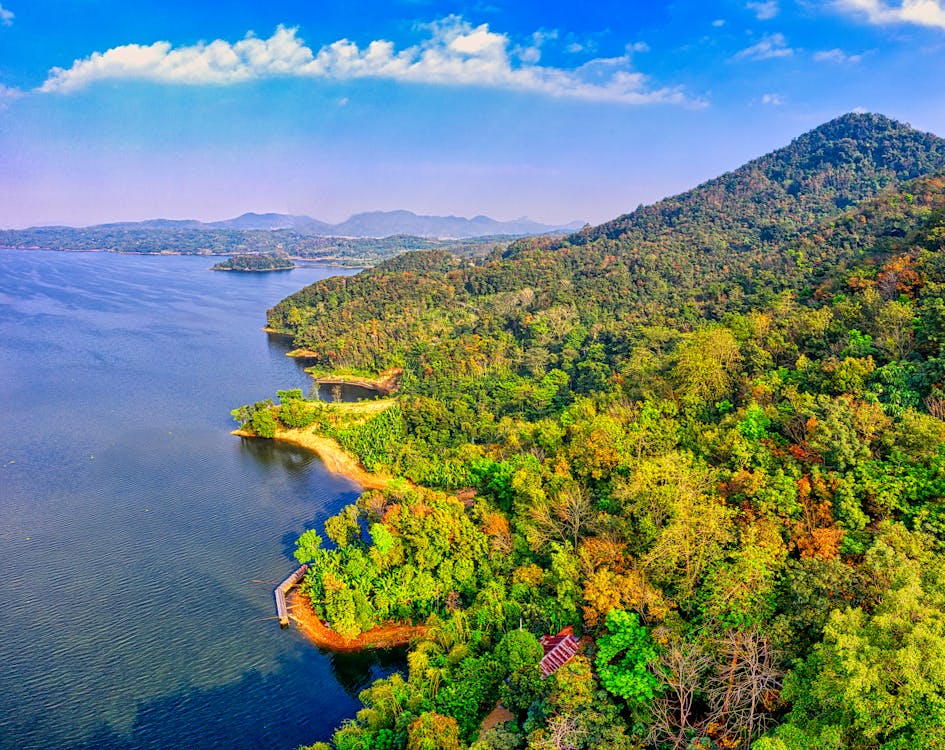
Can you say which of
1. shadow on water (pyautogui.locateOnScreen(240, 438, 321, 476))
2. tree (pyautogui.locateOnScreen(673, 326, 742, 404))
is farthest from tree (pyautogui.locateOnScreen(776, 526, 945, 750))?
shadow on water (pyautogui.locateOnScreen(240, 438, 321, 476))

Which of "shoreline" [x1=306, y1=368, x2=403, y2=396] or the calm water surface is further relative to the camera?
"shoreline" [x1=306, y1=368, x2=403, y2=396]

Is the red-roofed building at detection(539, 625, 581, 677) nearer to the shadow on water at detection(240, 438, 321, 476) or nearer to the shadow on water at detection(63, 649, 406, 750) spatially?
the shadow on water at detection(63, 649, 406, 750)

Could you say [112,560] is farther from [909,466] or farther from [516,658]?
[909,466]

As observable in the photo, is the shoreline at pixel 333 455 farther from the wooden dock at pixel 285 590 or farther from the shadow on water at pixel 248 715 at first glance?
the shadow on water at pixel 248 715

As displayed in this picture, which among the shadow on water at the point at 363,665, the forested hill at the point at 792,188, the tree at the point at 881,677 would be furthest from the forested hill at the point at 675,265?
the tree at the point at 881,677

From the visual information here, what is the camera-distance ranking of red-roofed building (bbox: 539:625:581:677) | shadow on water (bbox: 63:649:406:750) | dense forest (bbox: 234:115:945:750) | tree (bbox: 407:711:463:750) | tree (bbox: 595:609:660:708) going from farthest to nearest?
shadow on water (bbox: 63:649:406:750) < red-roofed building (bbox: 539:625:581:677) < tree (bbox: 407:711:463:750) < tree (bbox: 595:609:660:708) < dense forest (bbox: 234:115:945:750)

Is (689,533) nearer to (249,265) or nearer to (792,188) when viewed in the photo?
(792,188)

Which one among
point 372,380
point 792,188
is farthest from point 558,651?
point 792,188

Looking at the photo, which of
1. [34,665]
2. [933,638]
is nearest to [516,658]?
[933,638]
